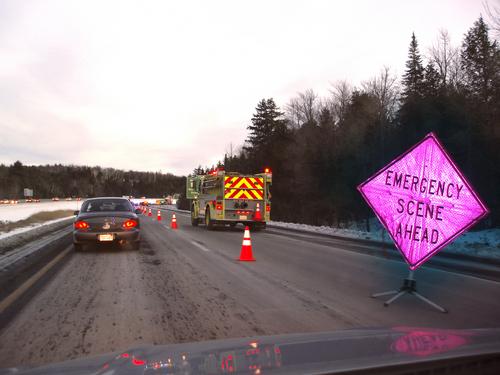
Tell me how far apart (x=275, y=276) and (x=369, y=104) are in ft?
129

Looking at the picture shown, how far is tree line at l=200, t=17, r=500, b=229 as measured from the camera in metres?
26.6

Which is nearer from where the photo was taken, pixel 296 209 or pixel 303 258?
pixel 303 258

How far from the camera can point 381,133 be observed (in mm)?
36625

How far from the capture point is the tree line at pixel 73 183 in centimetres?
16125

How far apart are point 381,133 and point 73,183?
16469 cm

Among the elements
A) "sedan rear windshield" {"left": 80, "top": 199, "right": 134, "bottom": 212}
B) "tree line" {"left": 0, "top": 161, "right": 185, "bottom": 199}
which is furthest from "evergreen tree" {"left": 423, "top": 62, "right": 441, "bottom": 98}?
"tree line" {"left": 0, "top": 161, "right": 185, "bottom": 199}

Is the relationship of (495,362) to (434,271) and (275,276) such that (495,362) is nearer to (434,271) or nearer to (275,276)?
(275,276)

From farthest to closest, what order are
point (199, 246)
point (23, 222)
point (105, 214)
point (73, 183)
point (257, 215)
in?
point (73, 183)
point (23, 222)
point (257, 215)
point (199, 246)
point (105, 214)

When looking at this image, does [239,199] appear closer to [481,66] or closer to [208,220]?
[208,220]

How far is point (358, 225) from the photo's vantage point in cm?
4209

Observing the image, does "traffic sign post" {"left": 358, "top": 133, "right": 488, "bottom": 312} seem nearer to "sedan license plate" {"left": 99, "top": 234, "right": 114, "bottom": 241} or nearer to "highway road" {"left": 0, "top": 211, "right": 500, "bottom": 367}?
"highway road" {"left": 0, "top": 211, "right": 500, "bottom": 367}

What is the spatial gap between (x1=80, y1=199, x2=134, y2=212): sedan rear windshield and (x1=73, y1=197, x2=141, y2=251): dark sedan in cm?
7

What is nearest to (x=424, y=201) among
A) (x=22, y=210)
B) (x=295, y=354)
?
(x=295, y=354)

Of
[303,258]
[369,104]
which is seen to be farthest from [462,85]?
[303,258]
